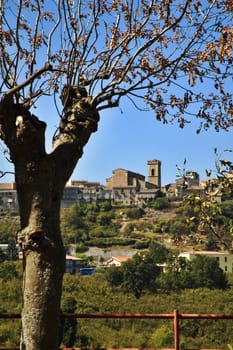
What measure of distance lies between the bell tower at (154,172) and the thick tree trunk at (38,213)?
119 m

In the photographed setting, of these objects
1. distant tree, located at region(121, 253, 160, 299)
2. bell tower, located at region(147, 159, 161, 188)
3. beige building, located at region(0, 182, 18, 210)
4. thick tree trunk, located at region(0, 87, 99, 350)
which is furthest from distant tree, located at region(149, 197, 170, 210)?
thick tree trunk, located at region(0, 87, 99, 350)

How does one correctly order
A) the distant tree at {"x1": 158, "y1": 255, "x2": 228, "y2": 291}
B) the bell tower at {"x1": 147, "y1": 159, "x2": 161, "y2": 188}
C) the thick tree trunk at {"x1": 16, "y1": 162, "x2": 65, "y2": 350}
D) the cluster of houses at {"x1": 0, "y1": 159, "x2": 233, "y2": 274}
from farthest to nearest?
1. the bell tower at {"x1": 147, "y1": 159, "x2": 161, "y2": 188}
2. the cluster of houses at {"x1": 0, "y1": 159, "x2": 233, "y2": 274}
3. the distant tree at {"x1": 158, "y1": 255, "x2": 228, "y2": 291}
4. the thick tree trunk at {"x1": 16, "y1": 162, "x2": 65, "y2": 350}

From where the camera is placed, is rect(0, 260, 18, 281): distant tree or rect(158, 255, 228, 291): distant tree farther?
rect(158, 255, 228, 291): distant tree

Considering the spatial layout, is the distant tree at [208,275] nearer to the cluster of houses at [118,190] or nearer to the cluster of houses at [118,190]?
the cluster of houses at [118,190]

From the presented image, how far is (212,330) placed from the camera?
3534cm

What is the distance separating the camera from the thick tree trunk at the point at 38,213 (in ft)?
11.1

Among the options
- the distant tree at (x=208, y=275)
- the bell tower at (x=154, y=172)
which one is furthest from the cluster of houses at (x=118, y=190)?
the distant tree at (x=208, y=275)

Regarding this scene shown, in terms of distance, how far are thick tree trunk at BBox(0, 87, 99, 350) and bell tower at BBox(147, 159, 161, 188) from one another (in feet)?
391

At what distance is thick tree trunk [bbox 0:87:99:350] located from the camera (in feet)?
11.1

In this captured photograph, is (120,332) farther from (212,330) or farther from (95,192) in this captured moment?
(95,192)

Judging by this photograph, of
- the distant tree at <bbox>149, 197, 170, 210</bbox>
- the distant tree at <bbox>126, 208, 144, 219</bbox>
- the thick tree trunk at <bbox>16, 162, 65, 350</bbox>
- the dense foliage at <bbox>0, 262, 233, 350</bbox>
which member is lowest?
the dense foliage at <bbox>0, 262, 233, 350</bbox>

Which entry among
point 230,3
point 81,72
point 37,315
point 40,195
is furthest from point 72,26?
point 37,315

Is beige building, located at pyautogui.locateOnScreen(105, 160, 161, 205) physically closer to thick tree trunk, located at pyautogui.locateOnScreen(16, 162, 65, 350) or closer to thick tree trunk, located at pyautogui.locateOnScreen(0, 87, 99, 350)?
thick tree trunk, located at pyautogui.locateOnScreen(0, 87, 99, 350)

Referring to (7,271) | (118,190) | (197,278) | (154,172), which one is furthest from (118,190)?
(7,271)
